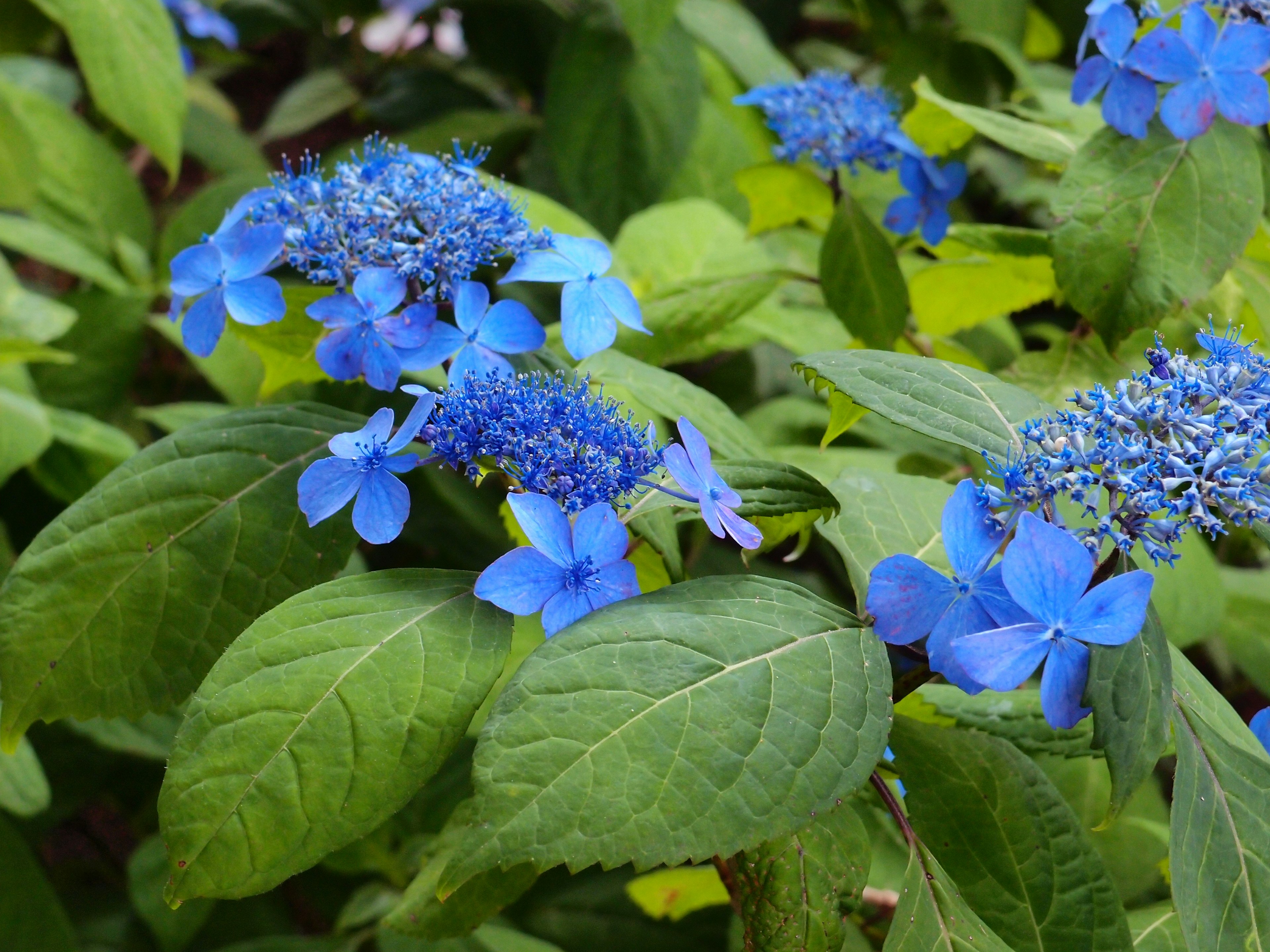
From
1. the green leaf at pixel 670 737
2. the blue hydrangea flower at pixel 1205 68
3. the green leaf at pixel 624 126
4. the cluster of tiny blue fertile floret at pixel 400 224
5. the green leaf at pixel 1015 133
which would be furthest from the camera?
the green leaf at pixel 624 126

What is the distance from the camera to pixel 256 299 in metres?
0.71

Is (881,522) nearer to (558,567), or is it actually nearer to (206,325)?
(558,567)

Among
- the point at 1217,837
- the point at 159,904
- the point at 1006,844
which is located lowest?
the point at 159,904

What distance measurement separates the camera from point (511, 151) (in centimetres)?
185

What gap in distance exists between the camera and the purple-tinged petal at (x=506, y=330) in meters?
0.68

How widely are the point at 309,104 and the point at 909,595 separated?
173 centimetres

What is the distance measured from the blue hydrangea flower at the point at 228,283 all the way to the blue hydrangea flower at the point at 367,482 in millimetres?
143

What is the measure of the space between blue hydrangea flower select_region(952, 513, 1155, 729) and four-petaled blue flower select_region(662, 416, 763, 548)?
125 mm

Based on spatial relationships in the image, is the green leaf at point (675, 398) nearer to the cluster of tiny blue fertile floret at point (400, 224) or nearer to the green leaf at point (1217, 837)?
the cluster of tiny blue fertile floret at point (400, 224)

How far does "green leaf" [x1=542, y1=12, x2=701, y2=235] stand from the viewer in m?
1.55

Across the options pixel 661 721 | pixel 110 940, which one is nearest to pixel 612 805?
pixel 661 721

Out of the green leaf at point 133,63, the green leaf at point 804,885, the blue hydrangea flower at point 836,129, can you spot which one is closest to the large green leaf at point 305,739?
the green leaf at point 804,885

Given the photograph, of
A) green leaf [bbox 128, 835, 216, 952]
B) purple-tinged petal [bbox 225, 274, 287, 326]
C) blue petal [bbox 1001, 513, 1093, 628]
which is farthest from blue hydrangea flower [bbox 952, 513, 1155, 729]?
green leaf [bbox 128, 835, 216, 952]

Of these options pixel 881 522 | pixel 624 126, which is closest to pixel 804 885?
pixel 881 522
